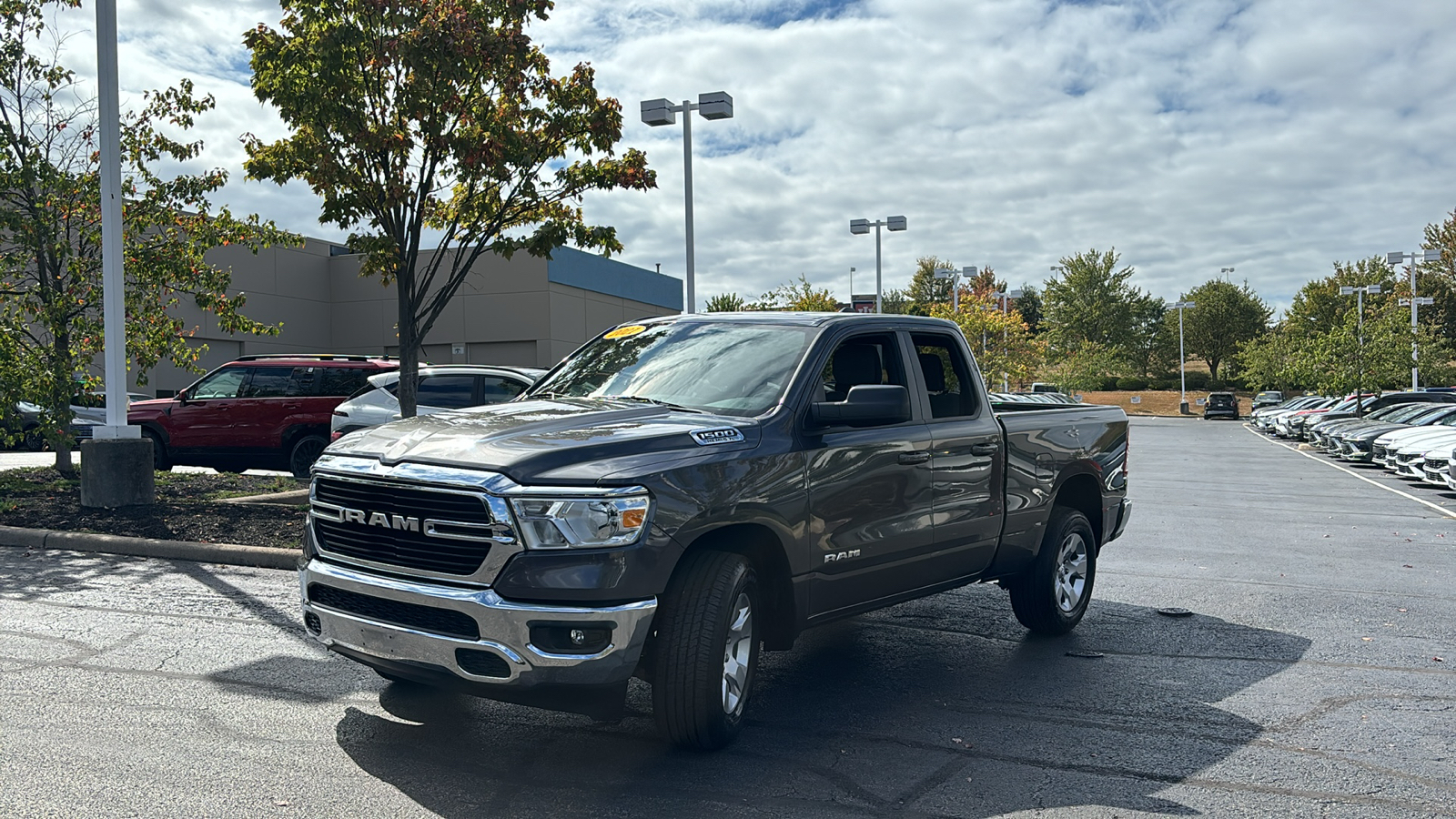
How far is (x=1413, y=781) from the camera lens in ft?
14.7

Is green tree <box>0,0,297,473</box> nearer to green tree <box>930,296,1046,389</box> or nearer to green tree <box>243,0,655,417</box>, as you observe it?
green tree <box>243,0,655,417</box>

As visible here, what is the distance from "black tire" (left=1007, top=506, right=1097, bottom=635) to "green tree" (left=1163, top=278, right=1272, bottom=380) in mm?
86493

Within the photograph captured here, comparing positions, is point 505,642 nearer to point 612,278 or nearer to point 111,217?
point 111,217

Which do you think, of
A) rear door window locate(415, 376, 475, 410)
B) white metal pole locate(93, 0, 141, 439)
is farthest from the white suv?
white metal pole locate(93, 0, 141, 439)

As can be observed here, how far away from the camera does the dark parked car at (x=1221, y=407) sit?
210ft

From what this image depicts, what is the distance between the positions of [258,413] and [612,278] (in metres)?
27.5

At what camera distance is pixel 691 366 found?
5.64 m

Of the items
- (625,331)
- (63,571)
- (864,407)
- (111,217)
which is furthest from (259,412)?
(864,407)

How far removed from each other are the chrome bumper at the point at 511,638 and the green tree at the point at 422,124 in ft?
26.6

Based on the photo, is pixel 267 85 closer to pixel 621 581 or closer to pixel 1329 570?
pixel 621 581

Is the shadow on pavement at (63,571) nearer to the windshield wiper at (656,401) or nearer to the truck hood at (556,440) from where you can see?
the truck hood at (556,440)

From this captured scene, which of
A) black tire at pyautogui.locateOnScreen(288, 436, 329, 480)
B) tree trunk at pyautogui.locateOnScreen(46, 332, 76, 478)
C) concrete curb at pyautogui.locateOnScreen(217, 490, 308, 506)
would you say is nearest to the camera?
concrete curb at pyautogui.locateOnScreen(217, 490, 308, 506)

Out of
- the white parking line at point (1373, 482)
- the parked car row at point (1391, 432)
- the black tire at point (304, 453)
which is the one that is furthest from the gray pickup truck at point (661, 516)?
the parked car row at point (1391, 432)

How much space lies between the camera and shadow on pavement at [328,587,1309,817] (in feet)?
13.9
